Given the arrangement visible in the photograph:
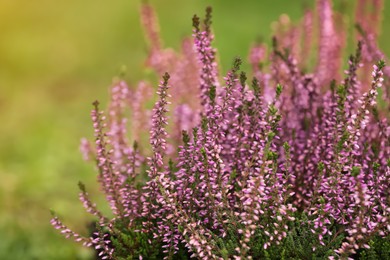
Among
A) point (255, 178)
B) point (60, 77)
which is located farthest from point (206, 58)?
point (60, 77)

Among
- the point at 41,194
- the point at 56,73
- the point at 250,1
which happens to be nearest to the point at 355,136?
the point at 41,194

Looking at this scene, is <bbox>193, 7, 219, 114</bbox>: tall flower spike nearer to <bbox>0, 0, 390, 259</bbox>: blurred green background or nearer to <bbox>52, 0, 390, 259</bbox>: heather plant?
<bbox>52, 0, 390, 259</bbox>: heather plant

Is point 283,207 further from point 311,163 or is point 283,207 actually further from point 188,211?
point 311,163

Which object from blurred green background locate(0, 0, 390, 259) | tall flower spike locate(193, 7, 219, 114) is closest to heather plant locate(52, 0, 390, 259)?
tall flower spike locate(193, 7, 219, 114)

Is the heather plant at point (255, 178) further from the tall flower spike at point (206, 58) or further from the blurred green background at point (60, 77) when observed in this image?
the blurred green background at point (60, 77)

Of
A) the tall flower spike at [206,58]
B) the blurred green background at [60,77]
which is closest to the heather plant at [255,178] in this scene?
the tall flower spike at [206,58]

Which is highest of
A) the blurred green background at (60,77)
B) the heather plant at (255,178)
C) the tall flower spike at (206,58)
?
the blurred green background at (60,77)
